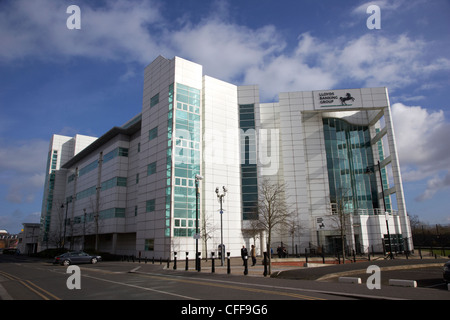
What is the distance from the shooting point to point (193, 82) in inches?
1847

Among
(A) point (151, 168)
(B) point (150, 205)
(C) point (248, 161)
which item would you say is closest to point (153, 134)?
(A) point (151, 168)

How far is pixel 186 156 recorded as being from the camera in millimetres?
43562

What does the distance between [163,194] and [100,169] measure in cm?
2620

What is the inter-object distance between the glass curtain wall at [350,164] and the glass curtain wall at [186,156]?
23323mm

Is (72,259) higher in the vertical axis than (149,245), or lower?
lower

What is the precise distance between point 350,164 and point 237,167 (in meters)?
20.8

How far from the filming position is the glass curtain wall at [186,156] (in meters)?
41.6

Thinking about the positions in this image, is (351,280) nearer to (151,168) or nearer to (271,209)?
(271,209)

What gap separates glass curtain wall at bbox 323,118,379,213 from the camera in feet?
168

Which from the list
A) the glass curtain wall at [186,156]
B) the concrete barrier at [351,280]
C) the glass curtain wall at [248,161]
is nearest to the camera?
the concrete barrier at [351,280]

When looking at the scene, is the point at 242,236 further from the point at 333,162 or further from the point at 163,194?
the point at 333,162

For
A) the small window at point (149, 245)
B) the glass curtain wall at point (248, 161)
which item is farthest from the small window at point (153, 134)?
the small window at point (149, 245)

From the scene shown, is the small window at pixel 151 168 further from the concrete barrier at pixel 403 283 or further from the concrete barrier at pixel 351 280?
the concrete barrier at pixel 403 283
